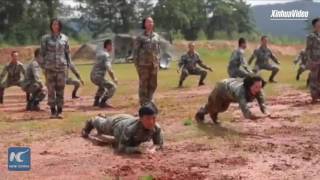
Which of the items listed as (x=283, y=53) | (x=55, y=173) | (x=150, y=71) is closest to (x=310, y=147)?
(x=55, y=173)

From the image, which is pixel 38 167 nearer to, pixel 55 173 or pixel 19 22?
pixel 55 173

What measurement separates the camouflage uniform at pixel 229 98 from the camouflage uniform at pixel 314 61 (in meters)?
3.74

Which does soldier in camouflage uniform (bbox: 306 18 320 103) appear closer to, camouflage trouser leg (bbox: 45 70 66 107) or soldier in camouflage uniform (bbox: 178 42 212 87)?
camouflage trouser leg (bbox: 45 70 66 107)

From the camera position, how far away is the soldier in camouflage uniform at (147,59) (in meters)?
12.8

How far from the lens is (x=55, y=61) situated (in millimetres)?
12891

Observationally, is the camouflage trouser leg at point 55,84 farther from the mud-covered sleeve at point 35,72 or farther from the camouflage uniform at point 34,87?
the mud-covered sleeve at point 35,72

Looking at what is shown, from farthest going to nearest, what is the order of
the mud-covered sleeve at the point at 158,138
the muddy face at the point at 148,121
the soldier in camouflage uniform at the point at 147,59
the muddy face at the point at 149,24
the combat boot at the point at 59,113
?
the combat boot at the point at 59,113 < the soldier in camouflage uniform at the point at 147,59 < the muddy face at the point at 149,24 < the mud-covered sleeve at the point at 158,138 < the muddy face at the point at 148,121

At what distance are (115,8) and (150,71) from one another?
2059 inches

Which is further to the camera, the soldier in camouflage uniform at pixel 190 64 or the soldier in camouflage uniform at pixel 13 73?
the soldier in camouflage uniform at pixel 190 64

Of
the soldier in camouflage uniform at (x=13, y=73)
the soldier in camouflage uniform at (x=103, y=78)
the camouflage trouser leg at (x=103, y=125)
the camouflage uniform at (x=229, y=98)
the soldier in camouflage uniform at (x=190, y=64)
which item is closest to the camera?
the camouflage trouser leg at (x=103, y=125)

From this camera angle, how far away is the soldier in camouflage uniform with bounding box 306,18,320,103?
47.7 ft

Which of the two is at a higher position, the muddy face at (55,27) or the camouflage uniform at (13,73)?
the muddy face at (55,27)

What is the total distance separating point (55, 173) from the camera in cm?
799

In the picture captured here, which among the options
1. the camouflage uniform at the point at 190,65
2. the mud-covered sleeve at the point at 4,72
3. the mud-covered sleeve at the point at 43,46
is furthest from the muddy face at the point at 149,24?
the camouflage uniform at the point at 190,65
